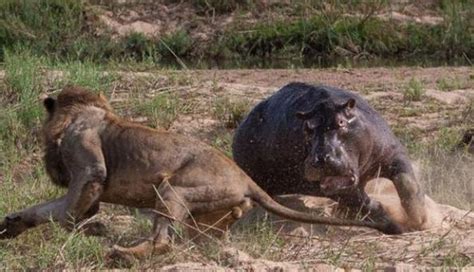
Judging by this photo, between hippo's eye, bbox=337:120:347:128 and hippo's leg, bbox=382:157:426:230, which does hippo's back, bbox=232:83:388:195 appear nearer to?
hippo's eye, bbox=337:120:347:128

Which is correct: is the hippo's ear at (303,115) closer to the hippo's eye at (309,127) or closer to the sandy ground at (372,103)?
the hippo's eye at (309,127)

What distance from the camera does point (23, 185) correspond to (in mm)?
8266

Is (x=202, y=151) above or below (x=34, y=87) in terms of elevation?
above

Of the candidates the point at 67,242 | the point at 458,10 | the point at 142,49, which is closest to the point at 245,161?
the point at 67,242

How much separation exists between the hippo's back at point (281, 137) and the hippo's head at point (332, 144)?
0.14m

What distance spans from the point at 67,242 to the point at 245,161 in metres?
2.48

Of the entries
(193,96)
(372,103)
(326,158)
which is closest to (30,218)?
(326,158)

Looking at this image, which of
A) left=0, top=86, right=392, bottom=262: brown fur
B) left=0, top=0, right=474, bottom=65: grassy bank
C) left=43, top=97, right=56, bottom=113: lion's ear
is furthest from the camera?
left=0, top=0, right=474, bottom=65: grassy bank

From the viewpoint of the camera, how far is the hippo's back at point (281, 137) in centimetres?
784

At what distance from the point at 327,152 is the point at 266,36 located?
420 inches

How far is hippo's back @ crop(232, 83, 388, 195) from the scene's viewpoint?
784 cm

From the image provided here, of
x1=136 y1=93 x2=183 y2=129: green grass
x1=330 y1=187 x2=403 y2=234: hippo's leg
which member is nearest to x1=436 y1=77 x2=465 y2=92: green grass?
x1=136 y1=93 x2=183 y2=129: green grass

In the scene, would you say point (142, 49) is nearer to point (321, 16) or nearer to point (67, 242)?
point (321, 16)

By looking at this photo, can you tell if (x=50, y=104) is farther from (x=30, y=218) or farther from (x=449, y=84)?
(x=449, y=84)
